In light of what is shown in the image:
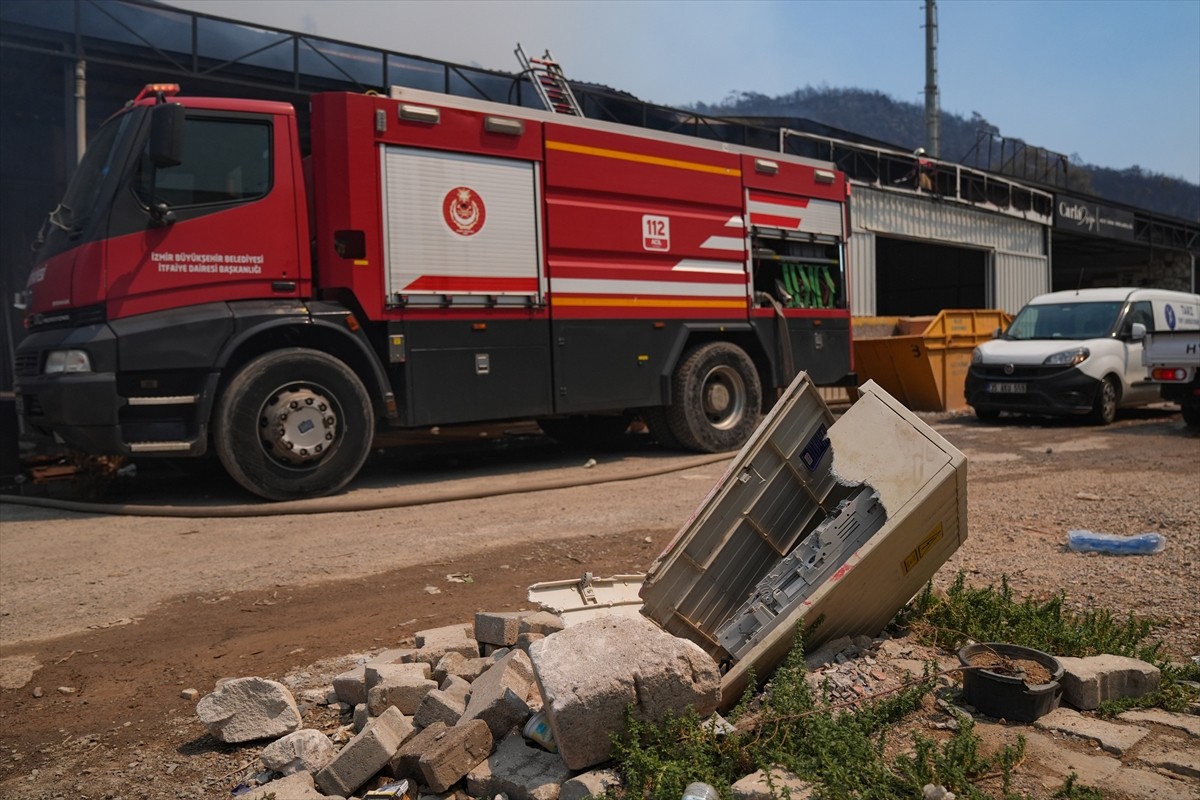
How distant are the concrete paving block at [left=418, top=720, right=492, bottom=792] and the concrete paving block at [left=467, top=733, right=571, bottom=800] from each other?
1.3 inches

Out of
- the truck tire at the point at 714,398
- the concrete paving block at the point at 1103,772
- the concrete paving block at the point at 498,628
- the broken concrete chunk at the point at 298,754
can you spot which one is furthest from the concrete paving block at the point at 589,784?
the truck tire at the point at 714,398

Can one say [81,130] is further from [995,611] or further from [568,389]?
[995,611]

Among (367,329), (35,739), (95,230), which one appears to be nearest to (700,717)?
(35,739)

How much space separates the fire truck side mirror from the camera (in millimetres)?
6859

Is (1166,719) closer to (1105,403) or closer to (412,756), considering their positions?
(412,756)

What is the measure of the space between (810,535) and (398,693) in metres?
1.58

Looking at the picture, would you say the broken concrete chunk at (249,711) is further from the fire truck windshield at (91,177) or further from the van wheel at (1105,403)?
the van wheel at (1105,403)

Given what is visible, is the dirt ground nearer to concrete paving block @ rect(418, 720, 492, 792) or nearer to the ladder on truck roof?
concrete paving block @ rect(418, 720, 492, 792)

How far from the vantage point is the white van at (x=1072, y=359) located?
40.7 ft

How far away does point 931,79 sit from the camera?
30094 mm

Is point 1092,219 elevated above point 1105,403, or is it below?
above

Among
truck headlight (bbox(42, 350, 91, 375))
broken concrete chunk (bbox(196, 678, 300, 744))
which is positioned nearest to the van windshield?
truck headlight (bbox(42, 350, 91, 375))

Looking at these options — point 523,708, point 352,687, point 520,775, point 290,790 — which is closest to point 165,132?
point 352,687

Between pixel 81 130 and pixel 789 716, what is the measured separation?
1110cm
